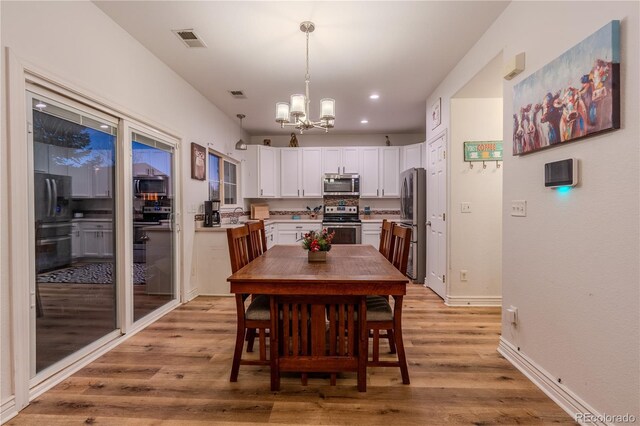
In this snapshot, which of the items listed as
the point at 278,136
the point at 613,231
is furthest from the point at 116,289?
the point at 278,136

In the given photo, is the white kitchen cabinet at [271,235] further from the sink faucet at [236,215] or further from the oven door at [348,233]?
the oven door at [348,233]

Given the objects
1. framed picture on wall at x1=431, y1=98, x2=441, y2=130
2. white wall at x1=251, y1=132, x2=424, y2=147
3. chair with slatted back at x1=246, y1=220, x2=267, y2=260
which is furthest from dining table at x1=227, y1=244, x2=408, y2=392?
white wall at x1=251, y1=132, x2=424, y2=147

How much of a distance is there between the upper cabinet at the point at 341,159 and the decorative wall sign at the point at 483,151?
2713 mm

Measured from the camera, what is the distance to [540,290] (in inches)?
78.5

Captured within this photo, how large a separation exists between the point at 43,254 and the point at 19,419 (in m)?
0.91

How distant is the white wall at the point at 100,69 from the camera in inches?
67.7

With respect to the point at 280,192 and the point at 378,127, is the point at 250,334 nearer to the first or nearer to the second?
the point at 280,192

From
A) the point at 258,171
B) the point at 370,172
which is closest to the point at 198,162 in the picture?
the point at 258,171

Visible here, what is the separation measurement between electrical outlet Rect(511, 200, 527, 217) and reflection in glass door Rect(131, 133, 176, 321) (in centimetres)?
314

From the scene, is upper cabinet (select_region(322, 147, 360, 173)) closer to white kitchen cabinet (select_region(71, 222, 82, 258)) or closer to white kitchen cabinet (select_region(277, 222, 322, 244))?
white kitchen cabinet (select_region(277, 222, 322, 244))

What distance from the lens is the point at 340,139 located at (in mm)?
6508

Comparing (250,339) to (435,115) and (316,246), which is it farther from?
(435,115)
